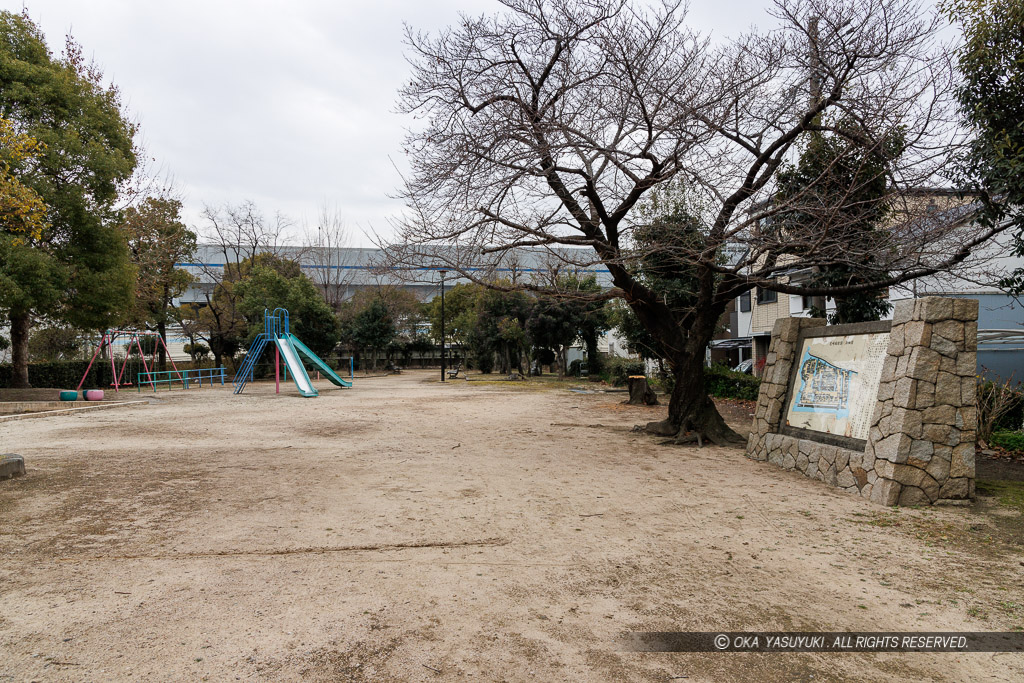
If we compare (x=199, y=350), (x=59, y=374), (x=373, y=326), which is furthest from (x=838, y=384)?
(x=199, y=350)

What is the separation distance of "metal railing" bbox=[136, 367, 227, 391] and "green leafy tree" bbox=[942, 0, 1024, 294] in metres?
23.9

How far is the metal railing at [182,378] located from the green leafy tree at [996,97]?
23.9 metres

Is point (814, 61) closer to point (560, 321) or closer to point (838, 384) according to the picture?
point (838, 384)

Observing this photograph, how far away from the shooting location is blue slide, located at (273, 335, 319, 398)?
2063 cm

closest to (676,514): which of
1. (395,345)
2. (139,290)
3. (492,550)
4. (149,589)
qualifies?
(492,550)

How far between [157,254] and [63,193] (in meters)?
9.05

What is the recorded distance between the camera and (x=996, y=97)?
23.6 feet

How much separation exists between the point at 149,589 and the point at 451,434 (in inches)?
292

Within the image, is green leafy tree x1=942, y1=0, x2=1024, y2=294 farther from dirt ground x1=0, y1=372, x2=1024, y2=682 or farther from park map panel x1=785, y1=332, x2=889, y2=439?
dirt ground x1=0, y1=372, x2=1024, y2=682

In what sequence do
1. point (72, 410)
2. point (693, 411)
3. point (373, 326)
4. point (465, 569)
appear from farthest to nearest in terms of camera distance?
point (373, 326), point (72, 410), point (693, 411), point (465, 569)

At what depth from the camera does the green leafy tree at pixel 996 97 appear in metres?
6.86

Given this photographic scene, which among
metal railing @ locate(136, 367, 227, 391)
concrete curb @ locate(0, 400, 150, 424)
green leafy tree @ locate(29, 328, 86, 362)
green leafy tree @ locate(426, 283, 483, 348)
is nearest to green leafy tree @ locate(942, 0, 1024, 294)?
concrete curb @ locate(0, 400, 150, 424)

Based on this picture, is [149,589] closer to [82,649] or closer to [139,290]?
[82,649]

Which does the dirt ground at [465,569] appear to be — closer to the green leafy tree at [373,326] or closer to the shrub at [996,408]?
the shrub at [996,408]
